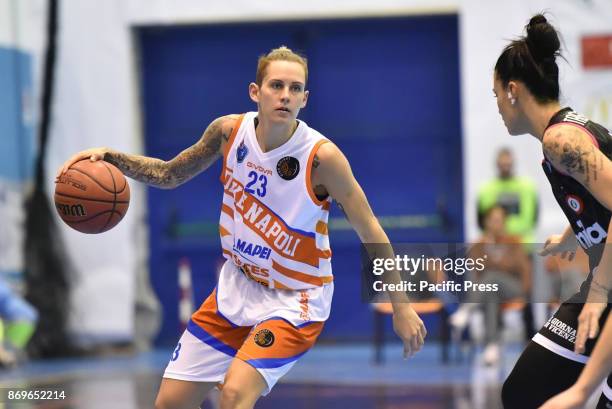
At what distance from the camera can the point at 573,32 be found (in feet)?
35.7

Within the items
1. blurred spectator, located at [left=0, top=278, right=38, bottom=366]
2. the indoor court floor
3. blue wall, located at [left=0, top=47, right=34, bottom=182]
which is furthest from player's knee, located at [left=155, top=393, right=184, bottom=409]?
blue wall, located at [left=0, top=47, right=34, bottom=182]

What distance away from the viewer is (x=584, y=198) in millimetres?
3588

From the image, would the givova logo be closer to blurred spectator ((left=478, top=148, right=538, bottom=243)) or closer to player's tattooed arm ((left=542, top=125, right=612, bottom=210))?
player's tattooed arm ((left=542, top=125, right=612, bottom=210))

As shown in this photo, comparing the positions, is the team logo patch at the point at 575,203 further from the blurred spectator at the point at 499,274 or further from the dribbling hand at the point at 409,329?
the blurred spectator at the point at 499,274

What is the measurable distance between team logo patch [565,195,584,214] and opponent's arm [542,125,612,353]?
18cm

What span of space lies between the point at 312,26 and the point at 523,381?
8220 millimetres

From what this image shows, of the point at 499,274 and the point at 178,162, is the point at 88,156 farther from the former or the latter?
the point at 499,274

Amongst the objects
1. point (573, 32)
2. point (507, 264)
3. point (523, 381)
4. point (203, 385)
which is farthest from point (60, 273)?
point (523, 381)

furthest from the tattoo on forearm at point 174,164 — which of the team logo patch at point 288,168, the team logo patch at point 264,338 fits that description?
the team logo patch at point 264,338

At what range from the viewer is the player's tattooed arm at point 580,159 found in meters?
3.36

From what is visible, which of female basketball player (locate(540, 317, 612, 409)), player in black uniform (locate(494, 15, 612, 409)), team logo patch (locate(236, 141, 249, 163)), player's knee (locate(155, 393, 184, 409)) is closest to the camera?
female basketball player (locate(540, 317, 612, 409))

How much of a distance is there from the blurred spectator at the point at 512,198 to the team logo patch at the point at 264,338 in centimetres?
588

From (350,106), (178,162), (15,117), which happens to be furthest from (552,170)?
(15,117)

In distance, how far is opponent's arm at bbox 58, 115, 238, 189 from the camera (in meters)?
4.70
